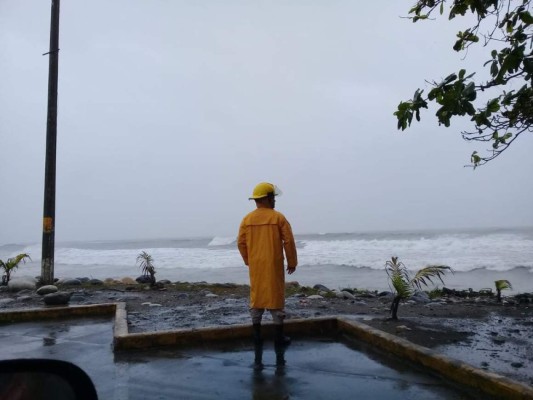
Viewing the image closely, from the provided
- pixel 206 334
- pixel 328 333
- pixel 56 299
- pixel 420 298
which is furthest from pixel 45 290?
pixel 420 298

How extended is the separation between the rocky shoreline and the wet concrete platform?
3.04 feet

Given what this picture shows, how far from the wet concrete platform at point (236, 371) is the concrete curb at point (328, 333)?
13cm

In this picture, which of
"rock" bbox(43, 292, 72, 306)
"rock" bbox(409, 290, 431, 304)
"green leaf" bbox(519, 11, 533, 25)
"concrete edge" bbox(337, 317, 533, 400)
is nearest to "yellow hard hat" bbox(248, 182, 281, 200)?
"concrete edge" bbox(337, 317, 533, 400)

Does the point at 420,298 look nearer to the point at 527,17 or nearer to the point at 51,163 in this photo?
the point at 527,17

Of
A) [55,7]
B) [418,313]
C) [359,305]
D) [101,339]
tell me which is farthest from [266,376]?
[55,7]

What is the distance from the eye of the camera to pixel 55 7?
429 inches

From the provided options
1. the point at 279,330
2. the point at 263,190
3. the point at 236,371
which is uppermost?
the point at 263,190

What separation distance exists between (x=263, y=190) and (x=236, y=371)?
6.67 feet

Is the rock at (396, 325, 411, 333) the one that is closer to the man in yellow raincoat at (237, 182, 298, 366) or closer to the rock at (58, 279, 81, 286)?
the man in yellow raincoat at (237, 182, 298, 366)

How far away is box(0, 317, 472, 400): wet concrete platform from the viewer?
3939 millimetres

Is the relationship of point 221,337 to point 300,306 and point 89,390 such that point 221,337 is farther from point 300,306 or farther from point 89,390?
point 89,390

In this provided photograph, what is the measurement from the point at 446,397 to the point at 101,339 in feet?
14.1

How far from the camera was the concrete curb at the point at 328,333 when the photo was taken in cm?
370

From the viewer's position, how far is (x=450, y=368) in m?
4.14
